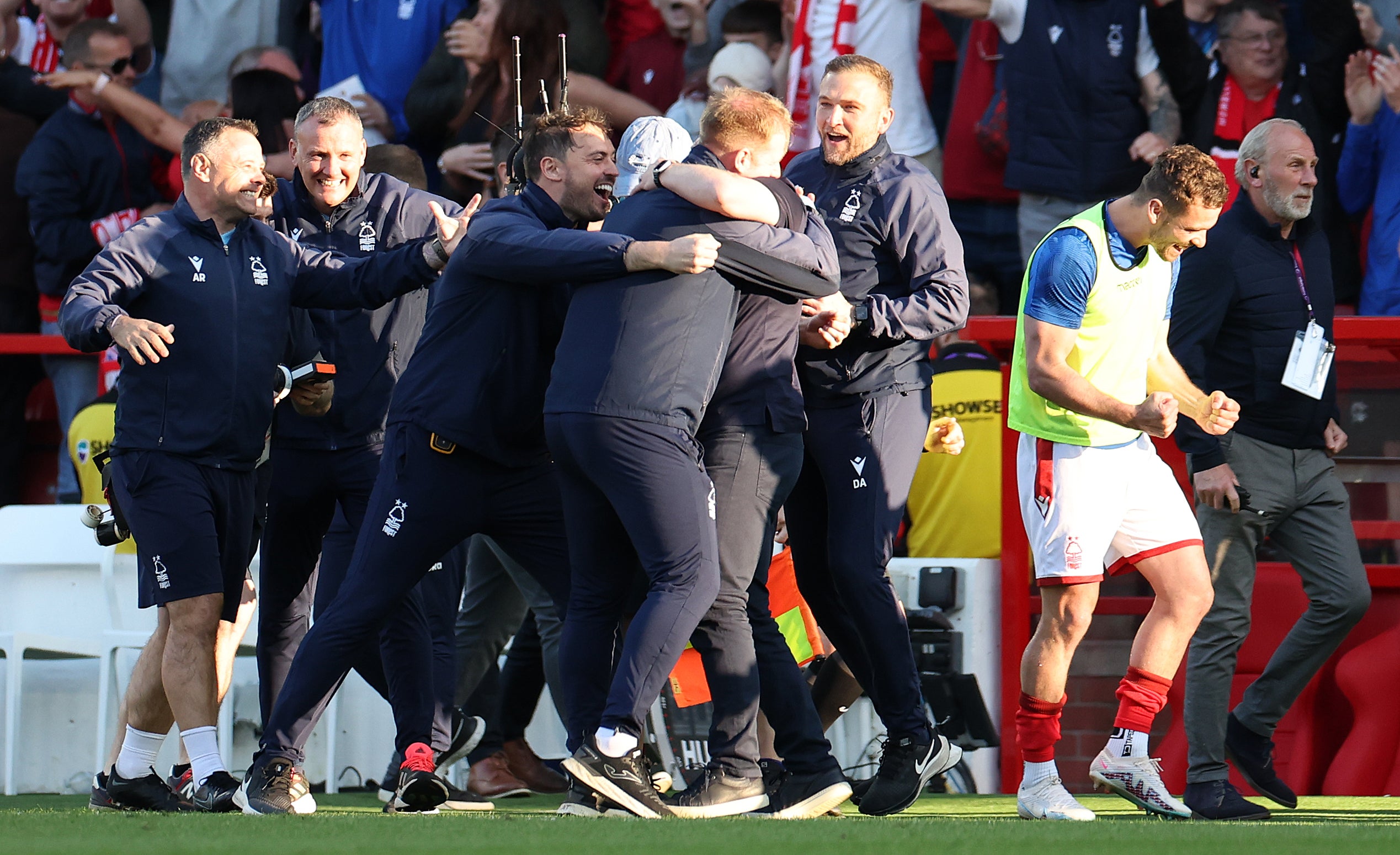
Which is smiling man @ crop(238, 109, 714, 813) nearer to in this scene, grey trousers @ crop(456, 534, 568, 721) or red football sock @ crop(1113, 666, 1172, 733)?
grey trousers @ crop(456, 534, 568, 721)

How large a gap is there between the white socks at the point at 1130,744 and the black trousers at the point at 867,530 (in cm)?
58

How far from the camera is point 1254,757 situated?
6.30 meters

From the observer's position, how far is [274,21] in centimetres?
1012

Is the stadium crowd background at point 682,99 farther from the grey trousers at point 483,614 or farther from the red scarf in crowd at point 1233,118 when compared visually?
the grey trousers at point 483,614

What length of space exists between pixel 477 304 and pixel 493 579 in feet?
6.55

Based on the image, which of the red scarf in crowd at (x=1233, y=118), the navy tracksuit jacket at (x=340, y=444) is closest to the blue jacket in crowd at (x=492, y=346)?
the navy tracksuit jacket at (x=340, y=444)

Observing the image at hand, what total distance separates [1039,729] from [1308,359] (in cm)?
174

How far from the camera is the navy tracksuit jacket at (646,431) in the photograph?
4.82 m

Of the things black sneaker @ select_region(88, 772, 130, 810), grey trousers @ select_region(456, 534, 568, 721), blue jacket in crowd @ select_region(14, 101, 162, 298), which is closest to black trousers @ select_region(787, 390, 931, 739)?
grey trousers @ select_region(456, 534, 568, 721)

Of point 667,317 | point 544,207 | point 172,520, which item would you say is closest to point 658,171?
point 544,207

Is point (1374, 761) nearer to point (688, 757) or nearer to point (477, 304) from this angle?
point (688, 757)

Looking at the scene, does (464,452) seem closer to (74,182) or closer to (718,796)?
(718,796)

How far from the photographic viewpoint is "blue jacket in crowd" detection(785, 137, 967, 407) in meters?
5.57

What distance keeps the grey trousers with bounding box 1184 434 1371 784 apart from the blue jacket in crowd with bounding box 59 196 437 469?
285 centimetres
